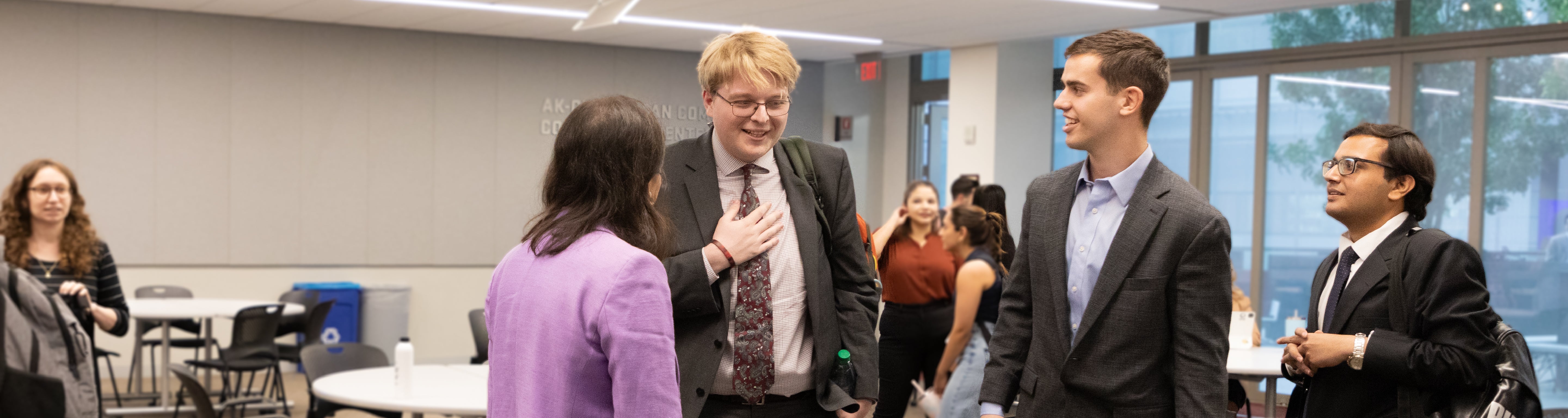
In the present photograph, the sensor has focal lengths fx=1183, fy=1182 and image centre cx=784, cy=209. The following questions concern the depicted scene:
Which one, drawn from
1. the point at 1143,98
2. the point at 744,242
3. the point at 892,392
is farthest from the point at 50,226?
the point at 1143,98

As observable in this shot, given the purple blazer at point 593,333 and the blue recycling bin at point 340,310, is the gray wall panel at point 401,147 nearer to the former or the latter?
the blue recycling bin at point 340,310

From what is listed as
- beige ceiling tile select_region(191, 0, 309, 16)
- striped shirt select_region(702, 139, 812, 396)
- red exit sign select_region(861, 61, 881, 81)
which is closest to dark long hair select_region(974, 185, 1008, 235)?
striped shirt select_region(702, 139, 812, 396)

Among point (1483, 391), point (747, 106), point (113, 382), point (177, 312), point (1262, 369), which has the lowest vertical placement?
point (113, 382)

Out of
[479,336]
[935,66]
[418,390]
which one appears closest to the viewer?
[418,390]

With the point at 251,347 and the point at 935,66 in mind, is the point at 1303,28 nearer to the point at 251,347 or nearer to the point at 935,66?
the point at 935,66

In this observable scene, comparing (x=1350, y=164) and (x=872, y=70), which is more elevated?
(x=872, y=70)

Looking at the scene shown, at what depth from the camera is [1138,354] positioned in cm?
205

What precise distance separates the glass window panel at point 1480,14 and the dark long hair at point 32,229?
751 centimetres

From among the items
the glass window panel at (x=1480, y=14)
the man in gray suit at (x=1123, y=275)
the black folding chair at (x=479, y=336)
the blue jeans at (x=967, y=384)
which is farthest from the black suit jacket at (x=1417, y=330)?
the glass window panel at (x=1480, y=14)

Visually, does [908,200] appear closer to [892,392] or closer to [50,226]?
[892,392]

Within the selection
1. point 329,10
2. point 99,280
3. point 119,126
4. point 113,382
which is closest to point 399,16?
point 329,10

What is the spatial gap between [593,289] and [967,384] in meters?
2.64

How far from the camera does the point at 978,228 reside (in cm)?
516

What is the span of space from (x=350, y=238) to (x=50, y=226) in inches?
178
